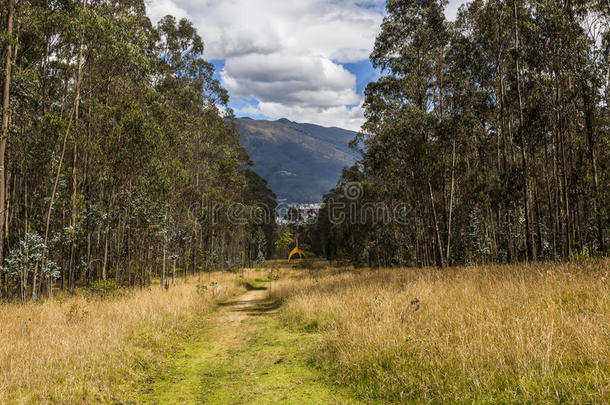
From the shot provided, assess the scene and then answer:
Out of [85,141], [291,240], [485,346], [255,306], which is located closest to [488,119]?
[291,240]

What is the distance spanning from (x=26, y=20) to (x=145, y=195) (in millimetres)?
8010

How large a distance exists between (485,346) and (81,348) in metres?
6.86

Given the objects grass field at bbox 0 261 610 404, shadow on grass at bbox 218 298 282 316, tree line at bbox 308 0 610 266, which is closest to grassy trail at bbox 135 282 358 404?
grass field at bbox 0 261 610 404

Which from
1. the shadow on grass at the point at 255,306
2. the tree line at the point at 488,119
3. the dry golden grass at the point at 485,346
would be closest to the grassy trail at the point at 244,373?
the dry golden grass at the point at 485,346

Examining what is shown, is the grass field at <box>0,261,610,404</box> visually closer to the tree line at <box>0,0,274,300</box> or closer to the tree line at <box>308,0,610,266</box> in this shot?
the tree line at <box>0,0,274,300</box>

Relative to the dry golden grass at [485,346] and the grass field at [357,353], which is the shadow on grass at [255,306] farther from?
the dry golden grass at [485,346]

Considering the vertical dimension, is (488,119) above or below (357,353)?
above

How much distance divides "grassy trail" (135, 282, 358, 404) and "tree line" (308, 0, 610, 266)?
12799 millimetres

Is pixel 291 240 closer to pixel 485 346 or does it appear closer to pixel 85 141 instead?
pixel 85 141

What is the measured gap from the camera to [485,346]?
172 inches

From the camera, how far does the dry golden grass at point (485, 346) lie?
3566 mm

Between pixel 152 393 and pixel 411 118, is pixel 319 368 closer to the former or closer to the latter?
pixel 152 393

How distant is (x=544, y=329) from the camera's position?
443cm

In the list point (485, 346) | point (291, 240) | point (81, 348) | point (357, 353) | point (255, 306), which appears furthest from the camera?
point (291, 240)
